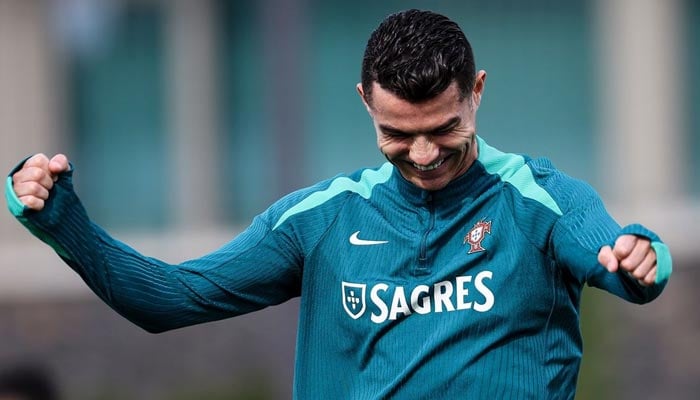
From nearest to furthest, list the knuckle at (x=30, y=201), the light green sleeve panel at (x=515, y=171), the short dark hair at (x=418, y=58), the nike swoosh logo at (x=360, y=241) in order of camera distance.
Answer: the knuckle at (x=30, y=201) → the short dark hair at (x=418, y=58) → the light green sleeve panel at (x=515, y=171) → the nike swoosh logo at (x=360, y=241)

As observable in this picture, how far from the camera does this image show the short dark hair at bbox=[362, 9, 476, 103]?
3.58 metres

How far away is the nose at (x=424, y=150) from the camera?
3619mm

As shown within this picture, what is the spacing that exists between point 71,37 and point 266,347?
270cm

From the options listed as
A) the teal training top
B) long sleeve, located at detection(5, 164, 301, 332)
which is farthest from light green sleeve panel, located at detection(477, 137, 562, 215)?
long sleeve, located at detection(5, 164, 301, 332)

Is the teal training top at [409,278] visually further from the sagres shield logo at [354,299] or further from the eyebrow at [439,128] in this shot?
the eyebrow at [439,128]

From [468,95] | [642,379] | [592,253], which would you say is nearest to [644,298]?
[592,253]

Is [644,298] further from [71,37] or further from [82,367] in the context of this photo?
[71,37]

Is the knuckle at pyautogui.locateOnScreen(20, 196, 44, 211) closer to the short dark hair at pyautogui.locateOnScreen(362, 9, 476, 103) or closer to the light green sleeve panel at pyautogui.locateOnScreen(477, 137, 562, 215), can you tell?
the short dark hair at pyautogui.locateOnScreen(362, 9, 476, 103)

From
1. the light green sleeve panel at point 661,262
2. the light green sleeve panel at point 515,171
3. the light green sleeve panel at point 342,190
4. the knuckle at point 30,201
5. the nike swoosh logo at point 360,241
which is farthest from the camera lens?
the light green sleeve panel at point 342,190

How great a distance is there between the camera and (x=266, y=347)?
9.61 metres

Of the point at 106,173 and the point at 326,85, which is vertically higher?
the point at 326,85

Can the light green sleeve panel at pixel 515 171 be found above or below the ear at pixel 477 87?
below

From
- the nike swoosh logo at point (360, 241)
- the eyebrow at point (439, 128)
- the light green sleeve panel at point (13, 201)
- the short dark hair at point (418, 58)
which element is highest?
the short dark hair at point (418, 58)

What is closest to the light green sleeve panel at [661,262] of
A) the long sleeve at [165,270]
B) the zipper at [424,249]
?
the zipper at [424,249]
